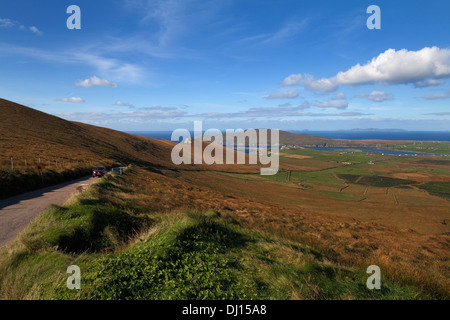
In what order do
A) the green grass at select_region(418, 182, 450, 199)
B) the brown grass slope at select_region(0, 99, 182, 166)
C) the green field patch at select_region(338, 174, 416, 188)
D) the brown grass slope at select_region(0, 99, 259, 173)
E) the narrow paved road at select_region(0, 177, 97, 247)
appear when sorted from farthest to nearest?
the green field patch at select_region(338, 174, 416, 188) < the green grass at select_region(418, 182, 450, 199) < the brown grass slope at select_region(0, 99, 182, 166) < the brown grass slope at select_region(0, 99, 259, 173) < the narrow paved road at select_region(0, 177, 97, 247)

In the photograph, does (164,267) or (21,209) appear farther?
(21,209)

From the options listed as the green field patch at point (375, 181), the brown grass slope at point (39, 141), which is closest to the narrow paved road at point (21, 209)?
the brown grass slope at point (39, 141)

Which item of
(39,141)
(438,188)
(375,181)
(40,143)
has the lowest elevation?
(438,188)

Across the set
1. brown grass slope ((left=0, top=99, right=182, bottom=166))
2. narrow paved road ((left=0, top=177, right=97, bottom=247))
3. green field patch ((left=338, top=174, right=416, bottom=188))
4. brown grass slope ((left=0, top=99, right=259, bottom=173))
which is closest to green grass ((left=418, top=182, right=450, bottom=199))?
green field patch ((left=338, top=174, right=416, bottom=188))

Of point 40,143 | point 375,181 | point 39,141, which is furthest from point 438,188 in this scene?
point 39,141

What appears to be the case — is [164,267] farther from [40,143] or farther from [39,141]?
[39,141]

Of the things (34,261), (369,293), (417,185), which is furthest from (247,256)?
(417,185)

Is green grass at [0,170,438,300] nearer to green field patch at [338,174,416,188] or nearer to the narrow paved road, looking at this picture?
the narrow paved road

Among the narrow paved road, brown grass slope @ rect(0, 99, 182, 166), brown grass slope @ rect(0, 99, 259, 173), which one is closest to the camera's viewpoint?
the narrow paved road

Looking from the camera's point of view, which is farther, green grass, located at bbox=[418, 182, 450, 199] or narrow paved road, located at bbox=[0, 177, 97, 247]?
green grass, located at bbox=[418, 182, 450, 199]
